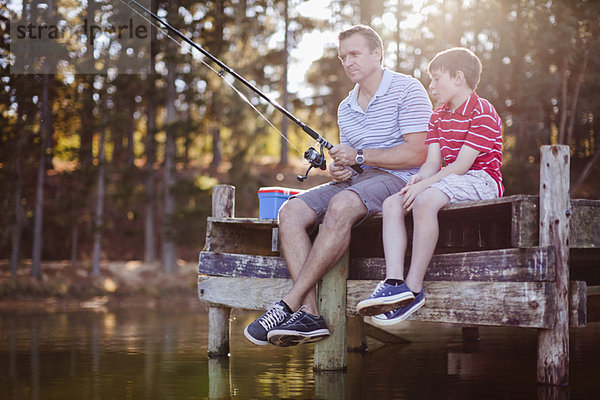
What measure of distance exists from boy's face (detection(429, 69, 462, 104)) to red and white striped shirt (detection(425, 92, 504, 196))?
3.2 inches

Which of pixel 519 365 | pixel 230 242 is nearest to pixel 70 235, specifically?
pixel 230 242

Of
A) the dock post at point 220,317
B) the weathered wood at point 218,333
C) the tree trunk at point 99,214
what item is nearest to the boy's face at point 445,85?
the dock post at point 220,317

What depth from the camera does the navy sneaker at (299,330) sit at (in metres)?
4.36

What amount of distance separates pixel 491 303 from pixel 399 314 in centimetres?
49

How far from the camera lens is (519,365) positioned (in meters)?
5.25

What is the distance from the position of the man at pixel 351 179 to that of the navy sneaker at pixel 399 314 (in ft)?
1.76

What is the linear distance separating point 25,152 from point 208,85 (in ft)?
16.6

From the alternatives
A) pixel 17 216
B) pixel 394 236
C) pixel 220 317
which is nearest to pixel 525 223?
pixel 394 236

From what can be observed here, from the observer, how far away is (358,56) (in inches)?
192

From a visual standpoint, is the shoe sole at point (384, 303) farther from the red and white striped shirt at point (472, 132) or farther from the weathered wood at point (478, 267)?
the red and white striped shirt at point (472, 132)

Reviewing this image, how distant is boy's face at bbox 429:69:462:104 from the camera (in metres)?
4.45

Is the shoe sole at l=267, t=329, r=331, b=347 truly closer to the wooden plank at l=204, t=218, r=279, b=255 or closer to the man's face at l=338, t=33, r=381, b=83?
the wooden plank at l=204, t=218, r=279, b=255

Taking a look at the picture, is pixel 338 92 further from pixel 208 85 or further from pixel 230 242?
pixel 230 242

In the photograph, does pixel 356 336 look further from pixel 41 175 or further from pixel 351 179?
pixel 41 175
